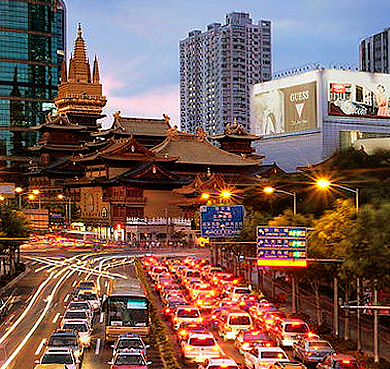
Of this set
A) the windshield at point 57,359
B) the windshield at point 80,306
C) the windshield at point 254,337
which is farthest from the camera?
the windshield at point 80,306

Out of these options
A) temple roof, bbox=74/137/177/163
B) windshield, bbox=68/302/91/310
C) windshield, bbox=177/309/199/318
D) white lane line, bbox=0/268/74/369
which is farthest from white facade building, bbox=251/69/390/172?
windshield, bbox=177/309/199/318

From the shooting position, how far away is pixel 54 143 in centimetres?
15950

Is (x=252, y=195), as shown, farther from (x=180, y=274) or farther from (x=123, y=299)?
(x=123, y=299)

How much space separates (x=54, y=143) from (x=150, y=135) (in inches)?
866

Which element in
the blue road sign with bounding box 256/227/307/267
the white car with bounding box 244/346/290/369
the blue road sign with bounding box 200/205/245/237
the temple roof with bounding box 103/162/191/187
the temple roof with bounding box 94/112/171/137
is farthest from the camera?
the temple roof with bounding box 94/112/171/137

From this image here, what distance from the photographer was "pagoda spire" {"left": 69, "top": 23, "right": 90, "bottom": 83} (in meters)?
171

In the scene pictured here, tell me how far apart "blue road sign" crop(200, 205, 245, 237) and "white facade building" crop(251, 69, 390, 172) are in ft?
255

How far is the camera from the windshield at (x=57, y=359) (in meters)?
29.0

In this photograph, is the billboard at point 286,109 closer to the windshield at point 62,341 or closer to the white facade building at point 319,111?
the white facade building at point 319,111

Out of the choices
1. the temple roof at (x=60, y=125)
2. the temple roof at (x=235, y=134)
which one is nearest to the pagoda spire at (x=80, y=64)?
the temple roof at (x=60, y=125)

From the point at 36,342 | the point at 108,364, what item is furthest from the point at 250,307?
the point at 108,364

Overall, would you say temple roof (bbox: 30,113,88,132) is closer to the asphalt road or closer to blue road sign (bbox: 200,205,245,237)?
the asphalt road

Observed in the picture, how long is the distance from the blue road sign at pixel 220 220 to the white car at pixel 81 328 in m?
18.6

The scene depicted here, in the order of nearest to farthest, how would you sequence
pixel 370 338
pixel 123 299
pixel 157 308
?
pixel 123 299, pixel 370 338, pixel 157 308
